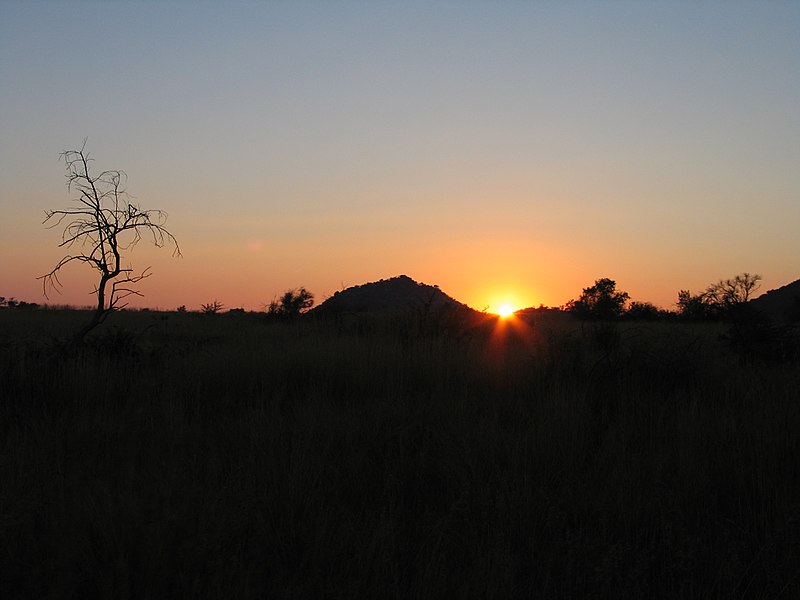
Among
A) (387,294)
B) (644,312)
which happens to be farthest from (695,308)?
(387,294)

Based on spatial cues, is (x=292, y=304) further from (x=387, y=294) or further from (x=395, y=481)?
(x=395, y=481)

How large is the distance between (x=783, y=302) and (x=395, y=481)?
23766 millimetres

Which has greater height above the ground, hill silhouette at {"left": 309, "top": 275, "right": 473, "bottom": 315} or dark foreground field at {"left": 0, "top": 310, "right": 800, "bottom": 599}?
hill silhouette at {"left": 309, "top": 275, "right": 473, "bottom": 315}

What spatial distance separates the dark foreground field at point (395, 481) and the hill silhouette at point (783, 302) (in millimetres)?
13581

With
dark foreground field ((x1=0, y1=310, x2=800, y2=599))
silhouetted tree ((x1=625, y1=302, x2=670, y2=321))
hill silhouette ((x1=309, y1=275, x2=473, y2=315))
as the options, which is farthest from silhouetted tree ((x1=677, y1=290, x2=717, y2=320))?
dark foreground field ((x1=0, y1=310, x2=800, y2=599))

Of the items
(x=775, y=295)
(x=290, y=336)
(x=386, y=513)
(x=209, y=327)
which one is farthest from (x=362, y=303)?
(x=386, y=513)

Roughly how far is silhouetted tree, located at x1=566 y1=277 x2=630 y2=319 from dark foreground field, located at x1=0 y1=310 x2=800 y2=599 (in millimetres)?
20370

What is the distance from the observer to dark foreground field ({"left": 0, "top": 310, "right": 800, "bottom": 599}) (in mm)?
3438

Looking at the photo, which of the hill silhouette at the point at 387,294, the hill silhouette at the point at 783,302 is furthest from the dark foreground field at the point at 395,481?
the hill silhouette at the point at 387,294

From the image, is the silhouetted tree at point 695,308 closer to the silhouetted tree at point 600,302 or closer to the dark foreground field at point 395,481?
the silhouetted tree at point 600,302

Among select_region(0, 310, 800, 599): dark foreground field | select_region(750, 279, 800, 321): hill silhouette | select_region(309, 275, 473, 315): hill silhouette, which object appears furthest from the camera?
select_region(309, 275, 473, 315): hill silhouette

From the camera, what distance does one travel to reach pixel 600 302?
31641mm

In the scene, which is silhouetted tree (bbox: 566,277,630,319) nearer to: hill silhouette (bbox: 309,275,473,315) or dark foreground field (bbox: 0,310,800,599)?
hill silhouette (bbox: 309,275,473,315)

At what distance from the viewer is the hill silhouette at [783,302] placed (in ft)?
67.4
